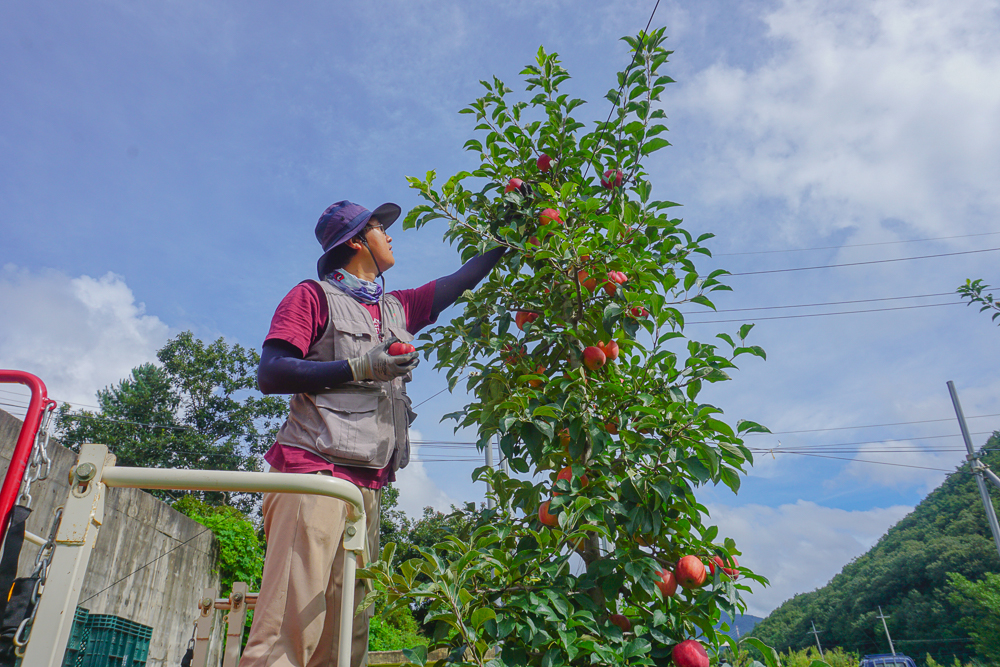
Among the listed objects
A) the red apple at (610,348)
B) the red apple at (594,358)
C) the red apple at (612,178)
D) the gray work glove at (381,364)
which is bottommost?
the gray work glove at (381,364)

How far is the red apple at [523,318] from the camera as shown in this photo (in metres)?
2.47

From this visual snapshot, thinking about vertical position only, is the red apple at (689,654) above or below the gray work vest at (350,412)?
below

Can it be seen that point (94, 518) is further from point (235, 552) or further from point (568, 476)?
point (235, 552)

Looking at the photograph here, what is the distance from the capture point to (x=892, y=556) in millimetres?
36406

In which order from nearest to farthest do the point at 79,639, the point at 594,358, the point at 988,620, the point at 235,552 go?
the point at 594,358 < the point at 79,639 < the point at 235,552 < the point at 988,620

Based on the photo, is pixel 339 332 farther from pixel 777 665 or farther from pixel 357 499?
pixel 777 665

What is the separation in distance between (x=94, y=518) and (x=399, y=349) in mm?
967

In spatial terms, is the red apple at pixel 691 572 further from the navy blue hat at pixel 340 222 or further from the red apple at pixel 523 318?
the navy blue hat at pixel 340 222

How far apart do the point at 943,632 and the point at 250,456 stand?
34.6 metres

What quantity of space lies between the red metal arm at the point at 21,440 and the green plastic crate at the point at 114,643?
20.1 ft

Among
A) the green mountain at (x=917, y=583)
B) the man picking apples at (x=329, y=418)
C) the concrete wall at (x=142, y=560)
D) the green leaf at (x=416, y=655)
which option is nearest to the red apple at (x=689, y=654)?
the green leaf at (x=416, y=655)

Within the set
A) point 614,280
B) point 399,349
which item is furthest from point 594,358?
point 399,349

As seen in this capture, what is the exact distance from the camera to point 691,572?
70.4 inches

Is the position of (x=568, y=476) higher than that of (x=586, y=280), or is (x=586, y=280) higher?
(x=586, y=280)
